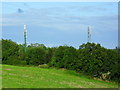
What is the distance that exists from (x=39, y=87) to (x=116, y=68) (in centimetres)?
776

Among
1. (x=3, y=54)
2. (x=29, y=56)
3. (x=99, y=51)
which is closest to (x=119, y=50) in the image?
(x=99, y=51)

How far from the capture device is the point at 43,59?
63.8 ft

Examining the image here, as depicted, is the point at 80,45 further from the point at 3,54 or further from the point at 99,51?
the point at 3,54

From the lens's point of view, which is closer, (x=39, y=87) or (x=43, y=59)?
(x=39, y=87)

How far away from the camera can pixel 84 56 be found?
1686 cm

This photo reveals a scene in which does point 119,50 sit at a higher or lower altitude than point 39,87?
higher

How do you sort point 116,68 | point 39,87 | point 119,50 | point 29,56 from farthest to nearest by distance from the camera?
1. point 29,56
2. point 119,50
3. point 116,68
4. point 39,87

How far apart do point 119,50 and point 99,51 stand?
65.3 inches

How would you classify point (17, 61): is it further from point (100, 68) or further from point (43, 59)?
point (100, 68)

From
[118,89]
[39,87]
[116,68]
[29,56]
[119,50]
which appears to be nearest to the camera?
[39,87]

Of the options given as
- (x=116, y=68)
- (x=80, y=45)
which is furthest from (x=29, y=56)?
(x=116, y=68)

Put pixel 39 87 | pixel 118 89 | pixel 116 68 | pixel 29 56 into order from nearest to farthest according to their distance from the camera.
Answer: pixel 39 87 < pixel 118 89 < pixel 116 68 < pixel 29 56

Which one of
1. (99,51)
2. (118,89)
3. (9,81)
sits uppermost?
(99,51)

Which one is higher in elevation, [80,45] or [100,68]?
[80,45]
